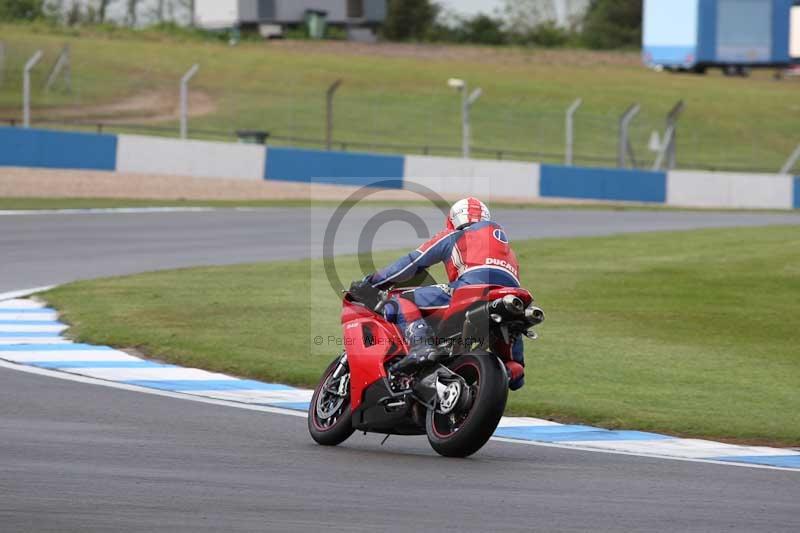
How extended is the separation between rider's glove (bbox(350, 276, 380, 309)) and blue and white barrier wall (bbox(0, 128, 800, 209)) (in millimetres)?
21851

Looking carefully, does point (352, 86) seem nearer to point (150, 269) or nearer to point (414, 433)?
point (150, 269)

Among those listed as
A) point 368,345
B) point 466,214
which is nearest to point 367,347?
point 368,345

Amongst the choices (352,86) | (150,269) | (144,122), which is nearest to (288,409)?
(150,269)

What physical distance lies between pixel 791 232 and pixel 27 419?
17.9m

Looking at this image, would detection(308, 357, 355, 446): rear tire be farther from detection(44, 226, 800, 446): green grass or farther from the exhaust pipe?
detection(44, 226, 800, 446): green grass

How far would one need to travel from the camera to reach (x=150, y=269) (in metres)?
18.8

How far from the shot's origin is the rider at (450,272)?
827 centimetres

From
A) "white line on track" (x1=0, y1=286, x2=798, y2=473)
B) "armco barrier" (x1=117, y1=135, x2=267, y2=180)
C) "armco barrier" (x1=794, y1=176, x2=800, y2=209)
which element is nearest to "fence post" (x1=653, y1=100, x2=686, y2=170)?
"armco barrier" (x1=794, y1=176, x2=800, y2=209)

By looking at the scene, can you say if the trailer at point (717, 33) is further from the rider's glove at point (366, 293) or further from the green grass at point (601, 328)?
the rider's glove at point (366, 293)

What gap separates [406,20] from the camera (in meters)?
79.8

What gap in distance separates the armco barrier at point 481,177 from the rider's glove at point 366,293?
79.9ft

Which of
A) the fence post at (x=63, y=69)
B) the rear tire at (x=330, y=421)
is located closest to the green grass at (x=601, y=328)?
the rear tire at (x=330, y=421)

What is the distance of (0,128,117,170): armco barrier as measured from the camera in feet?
96.1

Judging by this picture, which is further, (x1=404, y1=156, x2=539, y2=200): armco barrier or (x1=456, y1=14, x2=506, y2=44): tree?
(x1=456, y1=14, x2=506, y2=44): tree
